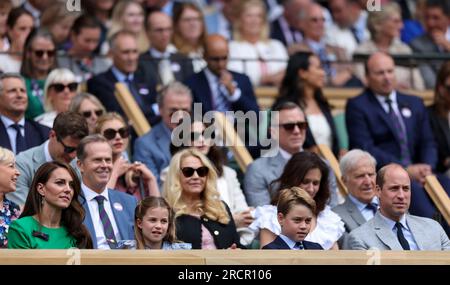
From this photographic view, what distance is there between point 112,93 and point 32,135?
5.31ft

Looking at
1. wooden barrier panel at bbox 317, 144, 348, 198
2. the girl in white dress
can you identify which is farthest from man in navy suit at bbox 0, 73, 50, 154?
wooden barrier panel at bbox 317, 144, 348, 198

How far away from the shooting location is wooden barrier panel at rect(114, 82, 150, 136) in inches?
723

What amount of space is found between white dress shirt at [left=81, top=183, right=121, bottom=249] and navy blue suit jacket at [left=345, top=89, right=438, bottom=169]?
365 cm

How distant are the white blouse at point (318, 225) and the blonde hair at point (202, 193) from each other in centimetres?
27

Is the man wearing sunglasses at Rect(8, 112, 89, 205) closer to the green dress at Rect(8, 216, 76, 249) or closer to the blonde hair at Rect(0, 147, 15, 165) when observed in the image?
the blonde hair at Rect(0, 147, 15, 165)

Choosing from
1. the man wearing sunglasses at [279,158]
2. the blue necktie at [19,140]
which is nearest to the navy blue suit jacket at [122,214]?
the man wearing sunglasses at [279,158]

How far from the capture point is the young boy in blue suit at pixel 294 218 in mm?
15344

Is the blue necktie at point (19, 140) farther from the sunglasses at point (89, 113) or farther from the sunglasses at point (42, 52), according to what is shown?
the sunglasses at point (42, 52)

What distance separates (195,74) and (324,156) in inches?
75.0

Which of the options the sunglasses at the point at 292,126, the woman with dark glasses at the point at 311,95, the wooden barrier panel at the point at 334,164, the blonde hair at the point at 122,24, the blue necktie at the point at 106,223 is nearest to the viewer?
the blue necktie at the point at 106,223

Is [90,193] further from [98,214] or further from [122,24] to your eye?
[122,24]

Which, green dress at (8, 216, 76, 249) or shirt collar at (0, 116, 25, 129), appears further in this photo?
shirt collar at (0, 116, 25, 129)
